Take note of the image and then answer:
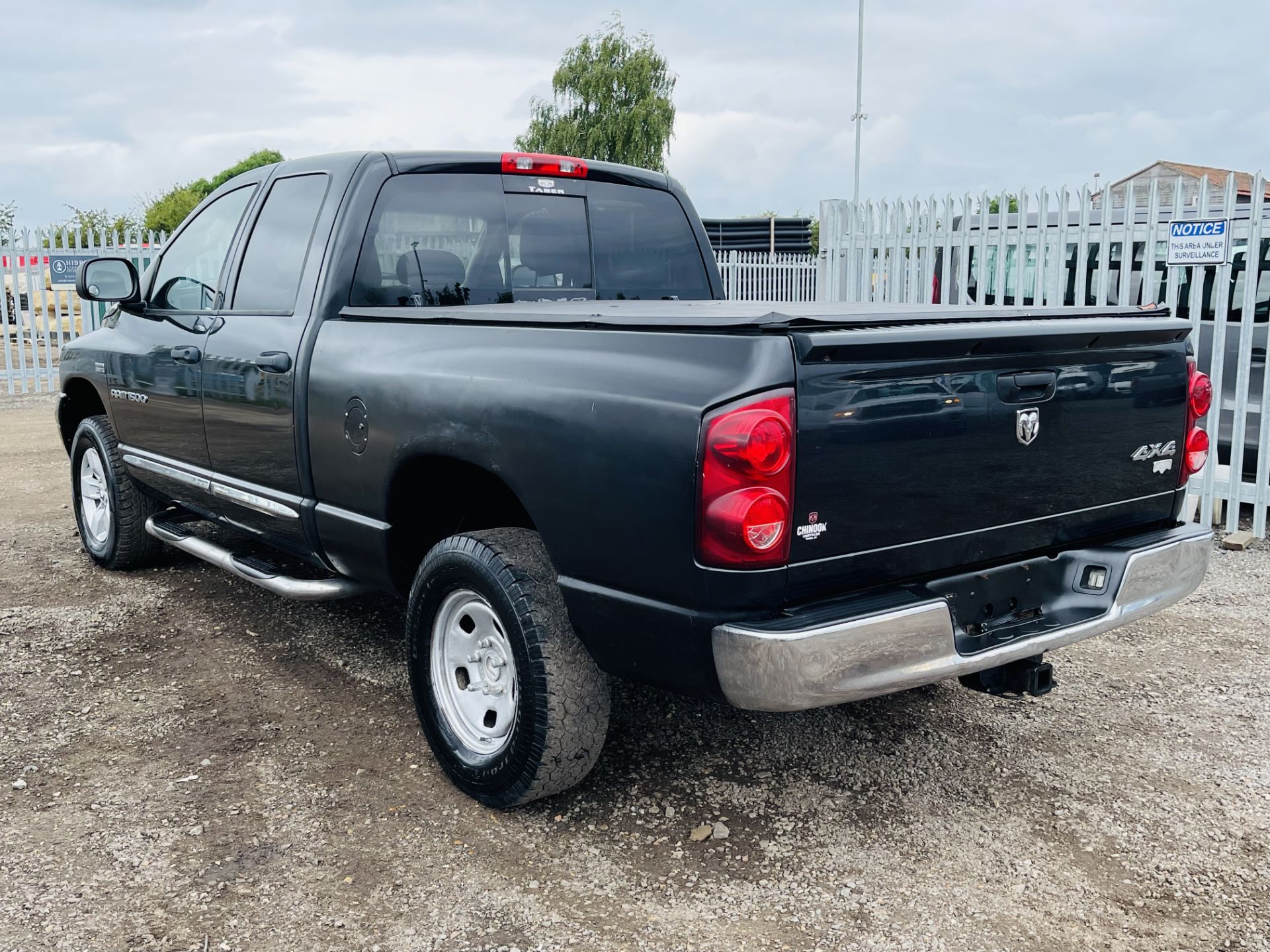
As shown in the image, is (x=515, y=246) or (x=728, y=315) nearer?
(x=728, y=315)

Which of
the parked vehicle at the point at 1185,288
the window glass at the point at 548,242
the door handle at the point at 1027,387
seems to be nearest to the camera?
the door handle at the point at 1027,387

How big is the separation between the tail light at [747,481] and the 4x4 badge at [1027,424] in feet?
2.51

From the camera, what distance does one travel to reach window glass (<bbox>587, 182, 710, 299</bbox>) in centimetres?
461

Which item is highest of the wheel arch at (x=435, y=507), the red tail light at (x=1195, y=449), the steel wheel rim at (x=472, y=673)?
the red tail light at (x=1195, y=449)

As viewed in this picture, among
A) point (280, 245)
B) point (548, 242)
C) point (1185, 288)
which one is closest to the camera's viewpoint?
point (280, 245)

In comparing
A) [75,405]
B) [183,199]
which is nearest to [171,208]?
[183,199]

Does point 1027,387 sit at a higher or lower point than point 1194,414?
higher

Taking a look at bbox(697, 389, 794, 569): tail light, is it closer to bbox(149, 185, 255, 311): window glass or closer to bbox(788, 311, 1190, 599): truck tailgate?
bbox(788, 311, 1190, 599): truck tailgate

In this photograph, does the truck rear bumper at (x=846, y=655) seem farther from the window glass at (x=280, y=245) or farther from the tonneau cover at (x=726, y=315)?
the window glass at (x=280, y=245)

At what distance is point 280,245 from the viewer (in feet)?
14.1

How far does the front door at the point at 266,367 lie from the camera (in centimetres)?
398

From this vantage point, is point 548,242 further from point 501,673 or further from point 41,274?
point 41,274

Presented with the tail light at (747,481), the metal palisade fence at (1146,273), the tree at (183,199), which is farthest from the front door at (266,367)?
the tree at (183,199)

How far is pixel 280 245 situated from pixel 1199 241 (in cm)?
537
